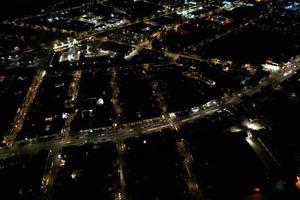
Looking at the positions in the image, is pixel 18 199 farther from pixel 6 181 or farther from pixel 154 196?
pixel 154 196

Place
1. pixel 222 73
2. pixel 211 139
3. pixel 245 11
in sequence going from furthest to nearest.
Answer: pixel 245 11 < pixel 222 73 < pixel 211 139

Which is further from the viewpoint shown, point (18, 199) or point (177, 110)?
point (177, 110)

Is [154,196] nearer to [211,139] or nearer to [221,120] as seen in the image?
[211,139]

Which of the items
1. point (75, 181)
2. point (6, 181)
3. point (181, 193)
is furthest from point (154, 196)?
point (6, 181)

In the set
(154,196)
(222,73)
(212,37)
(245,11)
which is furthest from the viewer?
(245,11)

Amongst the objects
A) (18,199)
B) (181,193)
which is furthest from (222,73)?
(18,199)

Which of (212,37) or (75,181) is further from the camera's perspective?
(212,37)

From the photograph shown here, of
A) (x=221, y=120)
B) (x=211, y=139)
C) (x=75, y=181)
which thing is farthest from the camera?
(x=221, y=120)

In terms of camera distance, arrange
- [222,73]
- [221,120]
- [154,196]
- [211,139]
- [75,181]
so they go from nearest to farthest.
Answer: [154,196]
[75,181]
[211,139]
[221,120]
[222,73]

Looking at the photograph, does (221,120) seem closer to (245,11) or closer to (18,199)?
(18,199)
